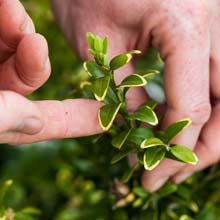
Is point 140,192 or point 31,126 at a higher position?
point 31,126

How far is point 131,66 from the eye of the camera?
5.08 feet

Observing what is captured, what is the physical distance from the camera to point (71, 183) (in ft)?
5.70

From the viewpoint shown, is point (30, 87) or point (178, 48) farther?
point (178, 48)

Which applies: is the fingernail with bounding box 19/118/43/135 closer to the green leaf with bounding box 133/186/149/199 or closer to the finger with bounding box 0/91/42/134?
the finger with bounding box 0/91/42/134

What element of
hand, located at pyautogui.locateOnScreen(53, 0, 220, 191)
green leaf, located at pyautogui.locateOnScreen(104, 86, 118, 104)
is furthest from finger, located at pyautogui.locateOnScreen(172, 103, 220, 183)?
green leaf, located at pyautogui.locateOnScreen(104, 86, 118, 104)

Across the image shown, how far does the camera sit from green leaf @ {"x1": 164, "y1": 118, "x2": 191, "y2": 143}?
1273 mm

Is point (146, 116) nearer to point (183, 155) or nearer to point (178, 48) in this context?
point (183, 155)

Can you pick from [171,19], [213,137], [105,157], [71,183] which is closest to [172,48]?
[171,19]

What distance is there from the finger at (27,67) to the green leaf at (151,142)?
10.8 inches

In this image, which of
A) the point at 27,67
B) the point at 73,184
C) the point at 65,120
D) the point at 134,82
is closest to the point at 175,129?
the point at 134,82

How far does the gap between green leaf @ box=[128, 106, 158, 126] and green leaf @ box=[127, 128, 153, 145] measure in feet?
0.13

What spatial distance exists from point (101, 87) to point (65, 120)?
0.12 meters

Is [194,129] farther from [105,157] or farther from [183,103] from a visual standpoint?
[105,157]

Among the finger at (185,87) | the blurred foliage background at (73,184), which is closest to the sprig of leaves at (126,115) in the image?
the finger at (185,87)
